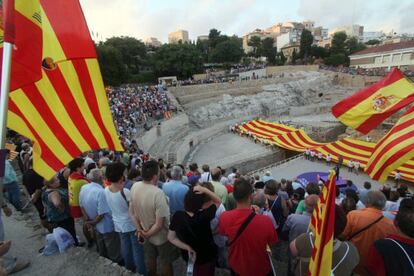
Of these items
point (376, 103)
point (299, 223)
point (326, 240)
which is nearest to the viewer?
point (326, 240)

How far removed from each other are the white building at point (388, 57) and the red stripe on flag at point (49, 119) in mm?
61066

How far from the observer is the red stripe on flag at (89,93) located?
292 cm

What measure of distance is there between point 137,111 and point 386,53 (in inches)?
2076

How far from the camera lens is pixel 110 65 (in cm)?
3412

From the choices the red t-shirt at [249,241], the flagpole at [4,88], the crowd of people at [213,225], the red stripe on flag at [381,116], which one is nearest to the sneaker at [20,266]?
the crowd of people at [213,225]

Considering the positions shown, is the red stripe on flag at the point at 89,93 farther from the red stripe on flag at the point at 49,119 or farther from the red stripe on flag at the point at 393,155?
the red stripe on flag at the point at 393,155

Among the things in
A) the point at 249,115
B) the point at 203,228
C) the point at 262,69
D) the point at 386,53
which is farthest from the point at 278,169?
the point at 386,53

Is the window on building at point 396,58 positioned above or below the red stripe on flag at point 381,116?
below

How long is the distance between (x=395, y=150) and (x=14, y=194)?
6.99 metres

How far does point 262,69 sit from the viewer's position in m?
49.6

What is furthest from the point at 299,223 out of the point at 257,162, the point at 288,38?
the point at 288,38

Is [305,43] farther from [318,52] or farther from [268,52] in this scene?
[268,52]

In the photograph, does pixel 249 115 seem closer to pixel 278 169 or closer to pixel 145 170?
pixel 278 169

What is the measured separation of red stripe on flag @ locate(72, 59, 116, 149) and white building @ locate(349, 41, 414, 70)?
6073 cm
